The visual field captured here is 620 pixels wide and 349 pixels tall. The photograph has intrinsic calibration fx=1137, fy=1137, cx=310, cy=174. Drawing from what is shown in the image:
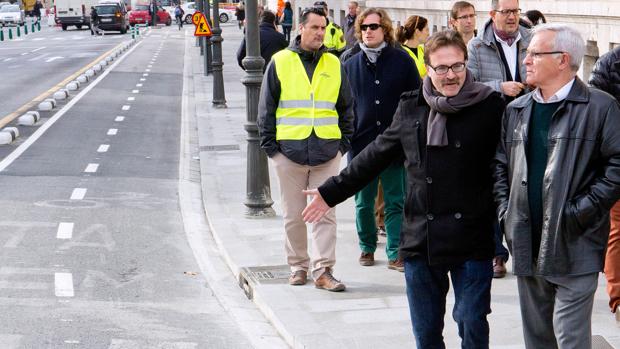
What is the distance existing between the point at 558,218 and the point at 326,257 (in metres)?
3.53

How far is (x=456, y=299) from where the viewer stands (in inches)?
212

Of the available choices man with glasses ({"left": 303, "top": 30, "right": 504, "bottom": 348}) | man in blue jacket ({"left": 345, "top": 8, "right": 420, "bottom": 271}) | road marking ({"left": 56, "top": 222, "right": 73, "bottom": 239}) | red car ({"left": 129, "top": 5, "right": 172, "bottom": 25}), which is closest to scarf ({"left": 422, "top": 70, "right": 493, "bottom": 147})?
man with glasses ({"left": 303, "top": 30, "right": 504, "bottom": 348})

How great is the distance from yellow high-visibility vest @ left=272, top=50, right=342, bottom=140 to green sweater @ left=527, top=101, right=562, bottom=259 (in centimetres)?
336

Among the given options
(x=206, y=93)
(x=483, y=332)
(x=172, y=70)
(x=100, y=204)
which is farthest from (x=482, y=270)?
(x=172, y=70)

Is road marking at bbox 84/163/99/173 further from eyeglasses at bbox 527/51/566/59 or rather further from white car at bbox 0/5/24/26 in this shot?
white car at bbox 0/5/24/26

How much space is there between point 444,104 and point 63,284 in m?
4.56

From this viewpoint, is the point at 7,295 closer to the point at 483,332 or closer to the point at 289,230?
the point at 289,230

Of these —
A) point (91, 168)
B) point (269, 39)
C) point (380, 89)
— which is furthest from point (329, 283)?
point (91, 168)

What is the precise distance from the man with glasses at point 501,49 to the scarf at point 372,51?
2.33 ft

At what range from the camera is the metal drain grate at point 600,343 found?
6430mm

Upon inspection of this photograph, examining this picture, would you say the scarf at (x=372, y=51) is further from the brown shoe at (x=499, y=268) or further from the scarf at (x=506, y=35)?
the brown shoe at (x=499, y=268)

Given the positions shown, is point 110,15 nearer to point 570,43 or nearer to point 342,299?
point 342,299

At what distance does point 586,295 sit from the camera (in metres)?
4.80

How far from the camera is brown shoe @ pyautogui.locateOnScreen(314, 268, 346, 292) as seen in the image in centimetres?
801
